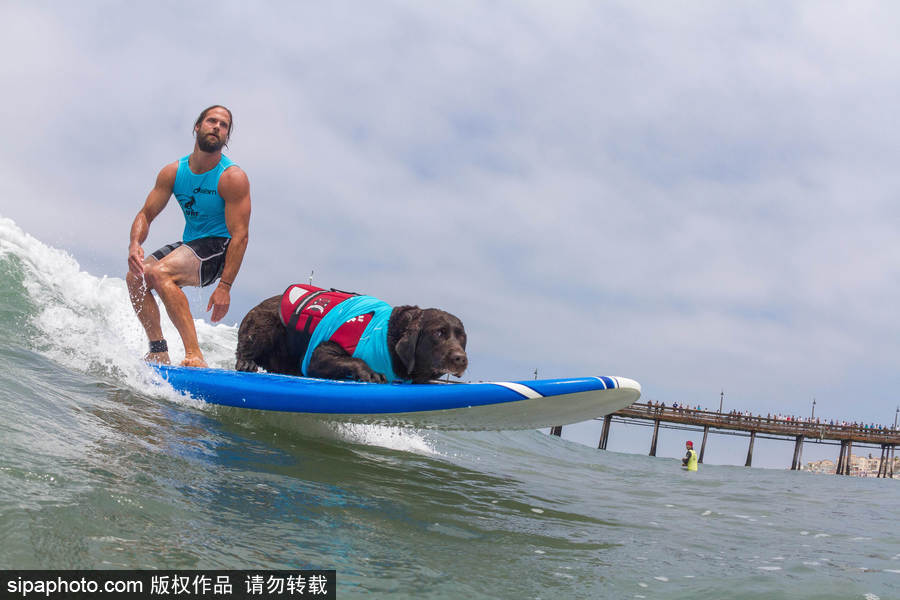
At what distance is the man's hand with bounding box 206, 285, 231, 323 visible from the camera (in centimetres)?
582

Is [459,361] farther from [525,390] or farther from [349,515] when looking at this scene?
[349,515]

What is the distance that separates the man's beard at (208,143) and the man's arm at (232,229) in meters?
0.24

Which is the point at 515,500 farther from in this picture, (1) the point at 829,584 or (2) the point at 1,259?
(2) the point at 1,259

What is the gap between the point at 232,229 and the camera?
232 inches

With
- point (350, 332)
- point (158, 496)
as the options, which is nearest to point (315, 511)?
point (158, 496)

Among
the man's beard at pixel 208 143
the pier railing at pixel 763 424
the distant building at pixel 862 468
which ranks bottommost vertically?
the distant building at pixel 862 468

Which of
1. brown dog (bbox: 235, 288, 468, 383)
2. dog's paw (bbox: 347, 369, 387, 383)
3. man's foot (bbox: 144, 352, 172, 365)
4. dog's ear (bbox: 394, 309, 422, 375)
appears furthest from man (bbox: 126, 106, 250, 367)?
dog's ear (bbox: 394, 309, 422, 375)

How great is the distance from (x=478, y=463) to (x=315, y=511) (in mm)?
4236

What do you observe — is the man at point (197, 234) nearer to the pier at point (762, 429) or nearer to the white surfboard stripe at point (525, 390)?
the white surfboard stripe at point (525, 390)

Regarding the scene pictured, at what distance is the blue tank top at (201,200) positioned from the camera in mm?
5859

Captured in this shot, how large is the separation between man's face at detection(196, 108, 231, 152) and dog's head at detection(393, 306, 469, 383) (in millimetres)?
2398

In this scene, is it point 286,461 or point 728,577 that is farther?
point 286,461

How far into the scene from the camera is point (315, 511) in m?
3.18

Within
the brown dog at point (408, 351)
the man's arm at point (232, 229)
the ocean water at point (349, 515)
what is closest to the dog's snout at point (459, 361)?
the brown dog at point (408, 351)
